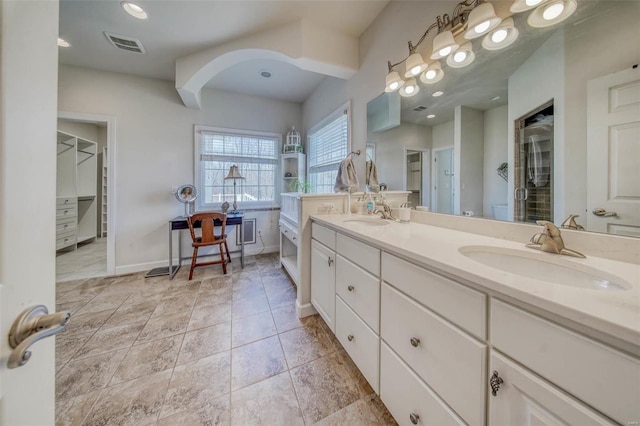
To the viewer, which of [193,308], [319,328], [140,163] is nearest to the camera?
[319,328]

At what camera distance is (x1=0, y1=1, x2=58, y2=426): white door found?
0.32 metres

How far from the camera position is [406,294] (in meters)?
0.93

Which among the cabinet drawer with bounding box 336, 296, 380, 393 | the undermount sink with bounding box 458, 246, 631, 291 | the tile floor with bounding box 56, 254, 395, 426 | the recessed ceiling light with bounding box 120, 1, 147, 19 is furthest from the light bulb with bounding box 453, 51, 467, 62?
the recessed ceiling light with bounding box 120, 1, 147, 19

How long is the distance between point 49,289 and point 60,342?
202 cm

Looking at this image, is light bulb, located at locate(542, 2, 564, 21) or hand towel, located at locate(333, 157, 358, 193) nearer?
light bulb, located at locate(542, 2, 564, 21)

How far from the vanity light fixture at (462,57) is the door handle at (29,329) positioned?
1.94 meters

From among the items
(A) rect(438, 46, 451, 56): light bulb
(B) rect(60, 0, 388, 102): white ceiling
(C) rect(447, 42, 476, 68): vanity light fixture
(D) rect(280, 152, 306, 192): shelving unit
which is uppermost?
(B) rect(60, 0, 388, 102): white ceiling

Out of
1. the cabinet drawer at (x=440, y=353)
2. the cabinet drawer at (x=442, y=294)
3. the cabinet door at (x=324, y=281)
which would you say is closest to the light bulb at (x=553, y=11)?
the cabinet drawer at (x=442, y=294)

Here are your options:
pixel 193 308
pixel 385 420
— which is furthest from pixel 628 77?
pixel 193 308

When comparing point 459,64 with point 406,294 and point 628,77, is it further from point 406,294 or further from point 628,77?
point 406,294

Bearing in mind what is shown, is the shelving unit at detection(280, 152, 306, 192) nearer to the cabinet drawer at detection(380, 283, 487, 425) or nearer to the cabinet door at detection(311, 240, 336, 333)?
the cabinet door at detection(311, 240, 336, 333)

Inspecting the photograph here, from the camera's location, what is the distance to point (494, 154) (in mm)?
1187

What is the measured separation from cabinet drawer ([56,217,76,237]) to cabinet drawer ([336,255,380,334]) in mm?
4898

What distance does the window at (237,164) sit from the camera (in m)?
3.42
